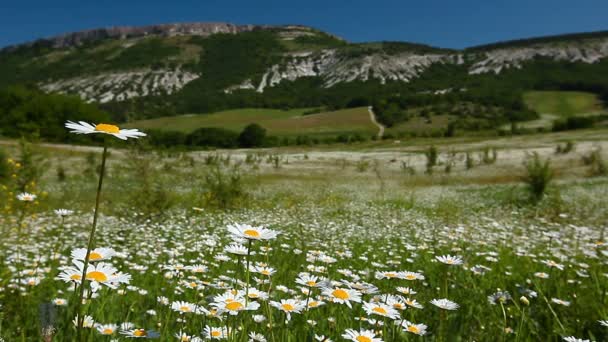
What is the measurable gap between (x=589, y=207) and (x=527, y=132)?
208 feet

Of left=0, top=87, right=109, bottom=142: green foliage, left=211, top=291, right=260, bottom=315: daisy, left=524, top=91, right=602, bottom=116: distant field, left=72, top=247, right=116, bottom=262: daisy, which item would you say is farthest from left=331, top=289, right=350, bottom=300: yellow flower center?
left=524, top=91, right=602, bottom=116: distant field

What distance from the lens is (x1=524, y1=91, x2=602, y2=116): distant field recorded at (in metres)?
109

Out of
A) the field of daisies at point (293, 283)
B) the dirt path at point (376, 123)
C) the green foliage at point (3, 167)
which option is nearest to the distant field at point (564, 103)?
the dirt path at point (376, 123)

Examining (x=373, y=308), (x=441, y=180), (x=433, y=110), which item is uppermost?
(x=433, y=110)

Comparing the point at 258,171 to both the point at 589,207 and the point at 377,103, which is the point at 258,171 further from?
the point at 377,103

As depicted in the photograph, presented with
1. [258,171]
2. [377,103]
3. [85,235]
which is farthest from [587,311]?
[377,103]

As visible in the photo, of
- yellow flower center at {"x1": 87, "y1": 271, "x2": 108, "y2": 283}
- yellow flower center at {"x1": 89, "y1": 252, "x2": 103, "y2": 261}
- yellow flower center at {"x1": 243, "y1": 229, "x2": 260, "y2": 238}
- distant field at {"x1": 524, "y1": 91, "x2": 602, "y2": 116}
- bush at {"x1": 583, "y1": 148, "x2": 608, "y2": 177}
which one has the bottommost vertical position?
bush at {"x1": 583, "y1": 148, "x2": 608, "y2": 177}

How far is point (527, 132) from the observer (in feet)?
223

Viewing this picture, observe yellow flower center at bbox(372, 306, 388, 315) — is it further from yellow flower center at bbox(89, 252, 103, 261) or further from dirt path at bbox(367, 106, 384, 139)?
dirt path at bbox(367, 106, 384, 139)

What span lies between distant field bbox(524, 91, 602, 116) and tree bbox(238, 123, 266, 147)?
85.5 metres

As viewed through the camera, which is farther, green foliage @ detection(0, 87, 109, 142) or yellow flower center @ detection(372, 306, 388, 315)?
green foliage @ detection(0, 87, 109, 142)

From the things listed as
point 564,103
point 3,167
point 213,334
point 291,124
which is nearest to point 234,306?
point 213,334

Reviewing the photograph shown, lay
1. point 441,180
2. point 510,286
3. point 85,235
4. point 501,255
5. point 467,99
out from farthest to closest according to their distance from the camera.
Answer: point 467,99
point 441,180
point 85,235
point 501,255
point 510,286

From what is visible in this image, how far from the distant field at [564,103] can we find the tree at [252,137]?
85.5 metres
